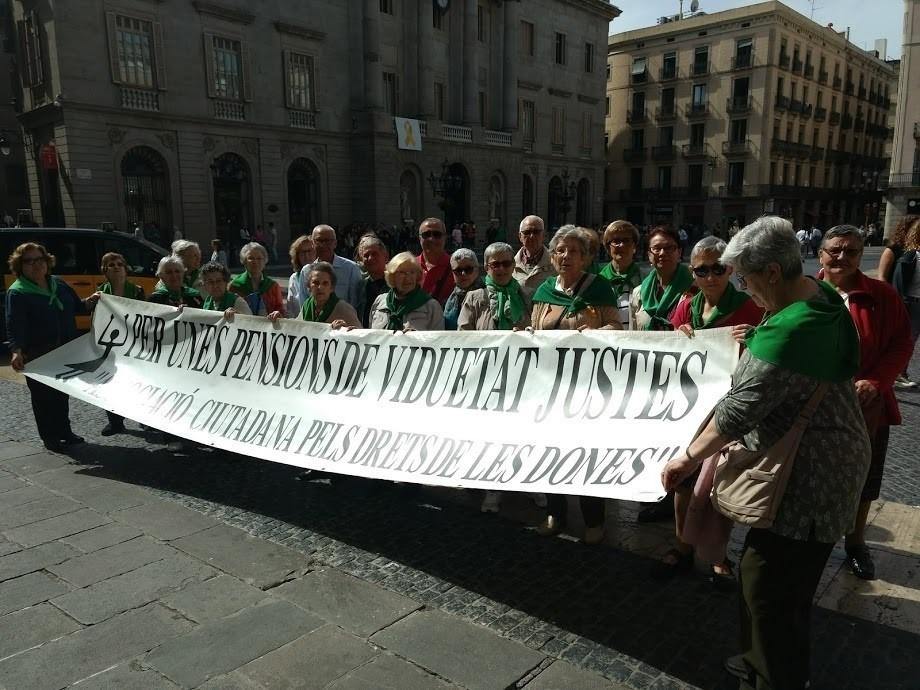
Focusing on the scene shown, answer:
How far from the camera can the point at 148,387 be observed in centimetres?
551

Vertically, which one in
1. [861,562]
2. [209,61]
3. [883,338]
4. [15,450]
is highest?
[209,61]

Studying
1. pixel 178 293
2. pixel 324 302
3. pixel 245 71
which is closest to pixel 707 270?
pixel 324 302

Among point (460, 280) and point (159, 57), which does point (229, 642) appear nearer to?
point (460, 280)

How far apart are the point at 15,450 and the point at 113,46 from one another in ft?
75.5

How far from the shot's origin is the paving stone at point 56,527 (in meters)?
4.21

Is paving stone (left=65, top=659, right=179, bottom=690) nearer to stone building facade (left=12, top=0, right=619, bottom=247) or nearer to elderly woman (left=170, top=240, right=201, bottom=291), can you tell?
elderly woman (left=170, top=240, right=201, bottom=291)

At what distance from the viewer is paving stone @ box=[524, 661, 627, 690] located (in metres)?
2.80

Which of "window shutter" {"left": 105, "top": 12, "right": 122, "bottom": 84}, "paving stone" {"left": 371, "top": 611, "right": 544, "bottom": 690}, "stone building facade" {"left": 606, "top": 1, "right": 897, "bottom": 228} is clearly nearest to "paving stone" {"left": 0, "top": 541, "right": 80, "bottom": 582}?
"paving stone" {"left": 371, "top": 611, "right": 544, "bottom": 690}

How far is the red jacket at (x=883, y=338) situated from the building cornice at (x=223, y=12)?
1126 inches

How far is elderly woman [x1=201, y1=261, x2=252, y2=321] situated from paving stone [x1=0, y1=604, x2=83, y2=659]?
269 cm

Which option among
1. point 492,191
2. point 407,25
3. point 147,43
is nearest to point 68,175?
point 147,43

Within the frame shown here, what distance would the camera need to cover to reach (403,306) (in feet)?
15.5

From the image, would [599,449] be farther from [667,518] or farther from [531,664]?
[667,518]

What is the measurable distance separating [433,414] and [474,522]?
91 cm
